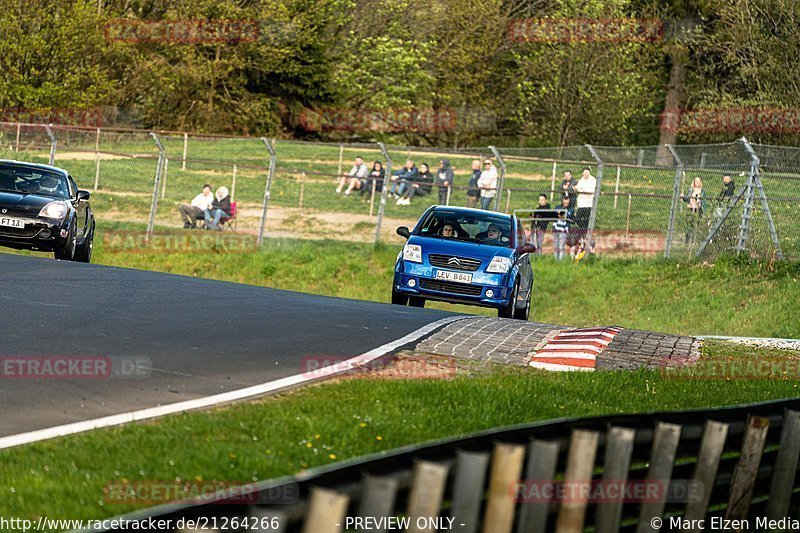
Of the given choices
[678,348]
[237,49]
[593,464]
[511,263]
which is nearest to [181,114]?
[237,49]

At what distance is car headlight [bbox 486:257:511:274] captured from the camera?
1786 cm

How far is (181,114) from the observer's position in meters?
57.9

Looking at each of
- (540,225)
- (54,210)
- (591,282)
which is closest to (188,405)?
(54,210)

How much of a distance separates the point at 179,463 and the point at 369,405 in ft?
7.28

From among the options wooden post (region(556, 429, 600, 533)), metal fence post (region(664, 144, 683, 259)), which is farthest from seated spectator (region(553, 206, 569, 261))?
wooden post (region(556, 429, 600, 533))

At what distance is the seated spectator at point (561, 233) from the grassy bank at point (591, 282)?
0.51 m

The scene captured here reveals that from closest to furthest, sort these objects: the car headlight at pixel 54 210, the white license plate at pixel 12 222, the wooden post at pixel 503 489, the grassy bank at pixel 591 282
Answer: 1. the wooden post at pixel 503 489
2. the white license plate at pixel 12 222
3. the car headlight at pixel 54 210
4. the grassy bank at pixel 591 282

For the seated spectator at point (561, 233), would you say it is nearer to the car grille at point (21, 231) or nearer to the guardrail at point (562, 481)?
the car grille at point (21, 231)

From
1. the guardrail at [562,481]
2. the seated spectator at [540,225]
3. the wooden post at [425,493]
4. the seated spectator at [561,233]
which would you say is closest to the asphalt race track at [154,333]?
the guardrail at [562,481]

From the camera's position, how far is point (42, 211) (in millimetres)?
19797

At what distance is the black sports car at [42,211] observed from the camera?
19.8 meters

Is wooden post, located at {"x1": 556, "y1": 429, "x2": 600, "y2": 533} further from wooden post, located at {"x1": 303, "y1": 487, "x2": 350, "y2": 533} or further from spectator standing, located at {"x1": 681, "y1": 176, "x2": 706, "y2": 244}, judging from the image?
spectator standing, located at {"x1": 681, "y1": 176, "x2": 706, "y2": 244}

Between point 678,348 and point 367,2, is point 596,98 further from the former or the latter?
point 678,348

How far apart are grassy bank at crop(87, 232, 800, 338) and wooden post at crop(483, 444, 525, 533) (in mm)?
16855
